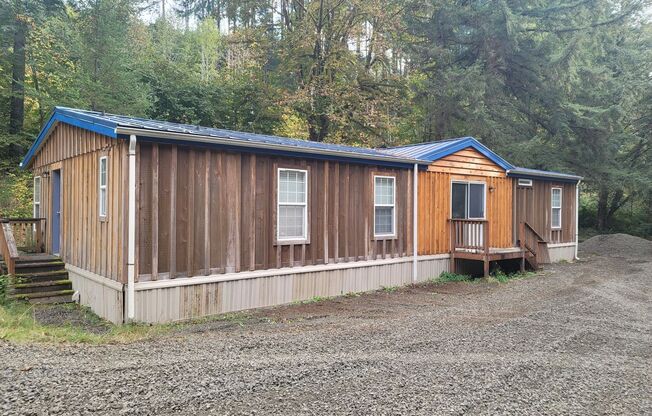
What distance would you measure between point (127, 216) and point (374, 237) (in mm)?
5207

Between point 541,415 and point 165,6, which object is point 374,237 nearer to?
point 541,415

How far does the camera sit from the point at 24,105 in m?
19.8

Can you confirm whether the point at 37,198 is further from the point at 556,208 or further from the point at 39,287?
the point at 556,208

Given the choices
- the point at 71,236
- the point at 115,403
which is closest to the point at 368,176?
the point at 71,236

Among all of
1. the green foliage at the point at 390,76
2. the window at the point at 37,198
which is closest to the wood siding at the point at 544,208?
the green foliage at the point at 390,76

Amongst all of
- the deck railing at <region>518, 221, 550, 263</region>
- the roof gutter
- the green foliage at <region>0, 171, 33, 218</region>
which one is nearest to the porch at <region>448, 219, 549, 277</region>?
the deck railing at <region>518, 221, 550, 263</region>

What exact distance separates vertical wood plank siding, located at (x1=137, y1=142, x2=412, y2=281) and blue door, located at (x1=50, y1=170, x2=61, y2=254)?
4833 mm

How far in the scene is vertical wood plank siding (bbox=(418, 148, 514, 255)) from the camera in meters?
11.0

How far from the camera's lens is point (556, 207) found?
1529cm

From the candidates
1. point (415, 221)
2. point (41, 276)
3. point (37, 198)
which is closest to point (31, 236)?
point (37, 198)

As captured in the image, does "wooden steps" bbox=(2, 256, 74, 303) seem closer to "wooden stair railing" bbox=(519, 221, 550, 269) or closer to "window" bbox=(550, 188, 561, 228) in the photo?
"wooden stair railing" bbox=(519, 221, 550, 269)

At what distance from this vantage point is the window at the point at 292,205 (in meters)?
8.42

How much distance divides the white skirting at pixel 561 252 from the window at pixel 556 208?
0.71m

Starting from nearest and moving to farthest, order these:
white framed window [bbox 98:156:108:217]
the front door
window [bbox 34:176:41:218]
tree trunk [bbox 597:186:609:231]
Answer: white framed window [bbox 98:156:108:217] < window [bbox 34:176:41:218] < the front door < tree trunk [bbox 597:186:609:231]
